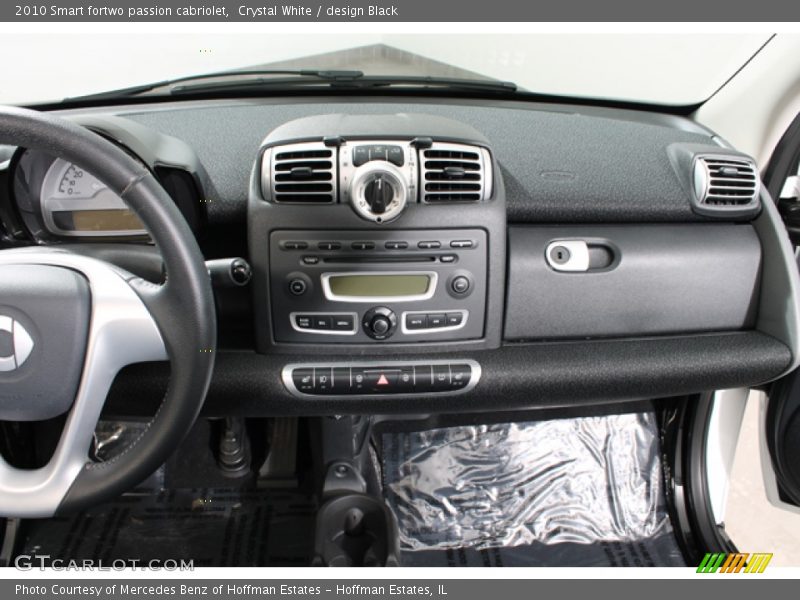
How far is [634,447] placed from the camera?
5.88 ft

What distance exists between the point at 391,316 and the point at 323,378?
0.57 feet

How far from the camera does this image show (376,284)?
1.18m

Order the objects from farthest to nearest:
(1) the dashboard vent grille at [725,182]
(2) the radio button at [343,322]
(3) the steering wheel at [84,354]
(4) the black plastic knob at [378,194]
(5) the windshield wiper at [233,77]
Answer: (5) the windshield wiper at [233,77] < (1) the dashboard vent grille at [725,182] < (2) the radio button at [343,322] < (4) the black plastic knob at [378,194] < (3) the steering wheel at [84,354]

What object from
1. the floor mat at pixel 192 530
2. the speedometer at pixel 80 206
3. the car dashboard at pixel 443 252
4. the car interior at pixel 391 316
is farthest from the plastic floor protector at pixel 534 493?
the speedometer at pixel 80 206

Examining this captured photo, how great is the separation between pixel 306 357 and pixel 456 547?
76cm

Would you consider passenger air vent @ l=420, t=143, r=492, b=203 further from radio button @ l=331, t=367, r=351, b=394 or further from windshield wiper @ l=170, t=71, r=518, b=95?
windshield wiper @ l=170, t=71, r=518, b=95

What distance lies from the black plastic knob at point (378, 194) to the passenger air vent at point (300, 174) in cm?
7

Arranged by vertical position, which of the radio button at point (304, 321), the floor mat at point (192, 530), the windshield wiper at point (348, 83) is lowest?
Result: the floor mat at point (192, 530)

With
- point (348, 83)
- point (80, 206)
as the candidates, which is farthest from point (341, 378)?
point (348, 83)

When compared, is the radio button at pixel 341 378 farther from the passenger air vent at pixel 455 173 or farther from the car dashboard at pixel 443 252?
the passenger air vent at pixel 455 173

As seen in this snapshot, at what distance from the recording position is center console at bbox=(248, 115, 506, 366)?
3.69ft

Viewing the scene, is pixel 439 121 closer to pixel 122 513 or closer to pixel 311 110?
pixel 311 110

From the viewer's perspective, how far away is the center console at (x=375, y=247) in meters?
1.12

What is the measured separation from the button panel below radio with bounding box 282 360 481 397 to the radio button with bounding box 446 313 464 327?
7 centimetres
